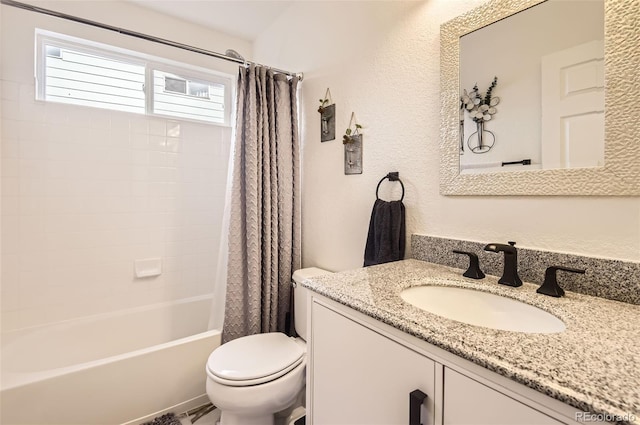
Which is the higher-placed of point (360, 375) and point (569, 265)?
point (569, 265)

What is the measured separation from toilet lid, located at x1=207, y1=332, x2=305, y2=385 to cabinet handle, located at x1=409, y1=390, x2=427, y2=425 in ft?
2.61

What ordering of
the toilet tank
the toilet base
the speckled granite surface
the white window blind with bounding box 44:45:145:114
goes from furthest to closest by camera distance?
the white window blind with bounding box 44:45:145:114
the toilet tank
the toilet base
the speckled granite surface

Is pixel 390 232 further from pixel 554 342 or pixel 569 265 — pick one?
pixel 554 342

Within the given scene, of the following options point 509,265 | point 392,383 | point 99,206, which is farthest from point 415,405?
point 99,206

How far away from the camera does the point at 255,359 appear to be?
52.9 inches

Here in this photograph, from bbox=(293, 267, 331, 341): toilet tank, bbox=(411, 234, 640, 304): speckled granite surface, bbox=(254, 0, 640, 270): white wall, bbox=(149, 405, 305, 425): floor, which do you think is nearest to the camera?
bbox=(411, 234, 640, 304): speckled granite surface

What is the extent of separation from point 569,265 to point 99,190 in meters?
2.46

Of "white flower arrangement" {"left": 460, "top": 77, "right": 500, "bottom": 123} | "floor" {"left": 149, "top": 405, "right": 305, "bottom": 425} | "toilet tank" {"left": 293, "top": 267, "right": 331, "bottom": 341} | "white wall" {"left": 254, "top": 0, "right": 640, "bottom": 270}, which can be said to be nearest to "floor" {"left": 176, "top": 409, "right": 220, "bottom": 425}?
"floor" {"left": 149, "top": 405, "right": 305, "bottom": 425}

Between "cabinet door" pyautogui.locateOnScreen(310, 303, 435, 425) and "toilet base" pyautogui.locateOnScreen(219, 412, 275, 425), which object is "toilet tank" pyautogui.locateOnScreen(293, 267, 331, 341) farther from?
"cabinet door" pyautogui.locateOnScreen(310, 303, 435, 425)

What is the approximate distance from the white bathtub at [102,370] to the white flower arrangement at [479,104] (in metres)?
1.63

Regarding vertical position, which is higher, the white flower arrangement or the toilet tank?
the white flower arrangement

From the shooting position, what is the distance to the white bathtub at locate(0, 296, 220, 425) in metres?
1.25

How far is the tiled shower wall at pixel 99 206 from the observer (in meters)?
1.74

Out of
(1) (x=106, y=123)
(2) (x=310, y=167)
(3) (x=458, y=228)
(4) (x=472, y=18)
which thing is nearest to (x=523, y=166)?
(3) (x=458, y=228)
